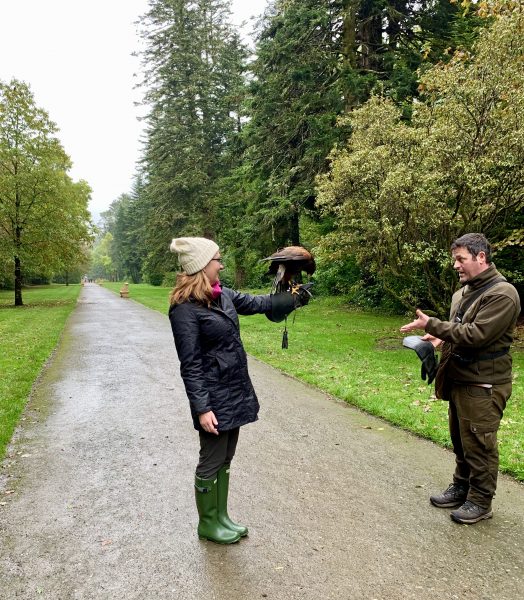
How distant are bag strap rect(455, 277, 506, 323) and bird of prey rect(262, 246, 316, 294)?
1279 millimetres

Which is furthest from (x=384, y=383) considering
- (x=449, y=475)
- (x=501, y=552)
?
(x=501, y=552)

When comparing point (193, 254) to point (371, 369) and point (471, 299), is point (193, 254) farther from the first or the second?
point (371, 369)

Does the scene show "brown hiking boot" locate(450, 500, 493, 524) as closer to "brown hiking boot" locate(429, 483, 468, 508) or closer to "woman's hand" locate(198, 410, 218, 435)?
"brown hiking boot" locate(429, 483, 468, 508)

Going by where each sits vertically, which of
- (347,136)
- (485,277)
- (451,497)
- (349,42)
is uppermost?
(349,42)

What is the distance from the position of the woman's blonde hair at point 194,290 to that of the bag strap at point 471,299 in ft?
6.69

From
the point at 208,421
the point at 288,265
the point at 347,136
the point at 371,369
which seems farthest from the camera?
the point at 347,136

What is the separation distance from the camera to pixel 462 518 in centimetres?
361

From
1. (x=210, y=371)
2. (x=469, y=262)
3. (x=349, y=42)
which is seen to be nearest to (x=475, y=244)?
(x=469, y=262)

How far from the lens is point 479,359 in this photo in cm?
359

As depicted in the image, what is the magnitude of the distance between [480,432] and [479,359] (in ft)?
A: 1.81

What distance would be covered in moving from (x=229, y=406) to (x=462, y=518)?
202cm

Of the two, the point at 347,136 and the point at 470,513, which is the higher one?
the point at 347,136

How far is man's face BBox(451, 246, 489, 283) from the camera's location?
3572 mm

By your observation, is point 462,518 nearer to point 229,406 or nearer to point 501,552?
point 501,552
